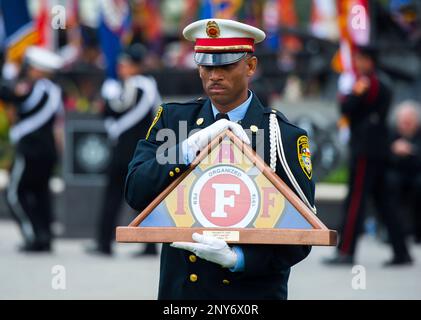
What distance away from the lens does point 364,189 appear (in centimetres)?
1109

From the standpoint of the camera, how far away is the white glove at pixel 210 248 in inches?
161

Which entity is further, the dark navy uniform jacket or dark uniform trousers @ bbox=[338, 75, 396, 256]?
dark uniform trousers @ bbox=[338, 75, 396, 256]

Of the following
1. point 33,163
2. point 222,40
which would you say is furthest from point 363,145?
point 222,40

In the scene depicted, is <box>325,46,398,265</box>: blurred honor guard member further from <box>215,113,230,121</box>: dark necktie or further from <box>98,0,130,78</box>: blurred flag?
<box>215,113,230,121</box>: dark necktie

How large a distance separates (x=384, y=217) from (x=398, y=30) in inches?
328

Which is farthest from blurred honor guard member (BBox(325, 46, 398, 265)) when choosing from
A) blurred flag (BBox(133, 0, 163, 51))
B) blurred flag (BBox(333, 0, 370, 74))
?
blurred flag (BBox(133, 0, 163, 51))

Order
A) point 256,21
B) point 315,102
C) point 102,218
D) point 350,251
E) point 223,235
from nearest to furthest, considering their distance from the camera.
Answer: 1. point 223,235
2. point 350,251
3. point 102,218
4. point 315,102
5. point 256,21

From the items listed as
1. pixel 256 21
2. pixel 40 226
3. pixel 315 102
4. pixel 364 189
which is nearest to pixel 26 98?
pixel 40 226

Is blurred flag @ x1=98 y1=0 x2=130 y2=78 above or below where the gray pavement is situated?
above

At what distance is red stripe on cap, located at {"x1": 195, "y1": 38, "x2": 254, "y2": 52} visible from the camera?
4.34 meters

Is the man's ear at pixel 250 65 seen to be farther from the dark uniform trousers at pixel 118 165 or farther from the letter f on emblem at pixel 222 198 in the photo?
the dark uniform trousers at pixel 118 165

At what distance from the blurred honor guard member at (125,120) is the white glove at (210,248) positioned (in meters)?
7.78

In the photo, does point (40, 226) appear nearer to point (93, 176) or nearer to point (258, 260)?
point (93, 176)

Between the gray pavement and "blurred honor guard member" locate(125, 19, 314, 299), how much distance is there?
14.4 feet
